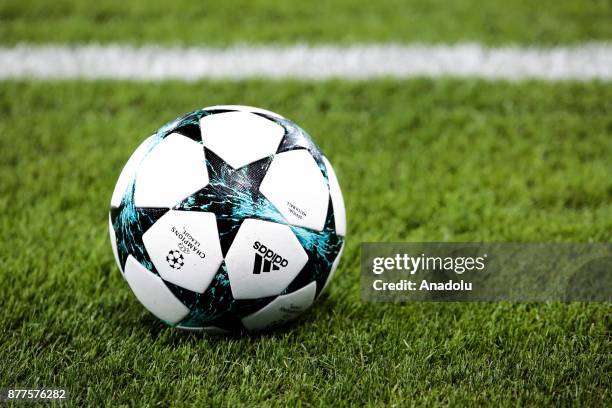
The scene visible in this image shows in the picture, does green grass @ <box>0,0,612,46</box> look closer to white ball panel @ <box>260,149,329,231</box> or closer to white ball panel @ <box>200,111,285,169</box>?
white ball panel @ <box>200,111,285,169</box>

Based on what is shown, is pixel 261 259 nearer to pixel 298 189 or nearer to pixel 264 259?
pixel 264 259

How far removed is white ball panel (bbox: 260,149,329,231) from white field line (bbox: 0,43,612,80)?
8.85 ft

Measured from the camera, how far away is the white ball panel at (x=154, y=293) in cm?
245

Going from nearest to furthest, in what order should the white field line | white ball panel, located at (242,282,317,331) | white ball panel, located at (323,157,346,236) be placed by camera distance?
white ball panel, located at (242,282,317,331), white ball panel, located at (323,157,346,236), the white field line

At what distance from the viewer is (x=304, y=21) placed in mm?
5914

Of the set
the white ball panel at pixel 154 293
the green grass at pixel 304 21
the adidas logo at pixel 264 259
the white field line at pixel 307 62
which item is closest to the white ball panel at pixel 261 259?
the adidas logo at pixel 264 259

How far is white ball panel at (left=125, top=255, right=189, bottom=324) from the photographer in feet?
8.04

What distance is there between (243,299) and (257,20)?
3982 mm

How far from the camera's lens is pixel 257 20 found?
19.5 ft

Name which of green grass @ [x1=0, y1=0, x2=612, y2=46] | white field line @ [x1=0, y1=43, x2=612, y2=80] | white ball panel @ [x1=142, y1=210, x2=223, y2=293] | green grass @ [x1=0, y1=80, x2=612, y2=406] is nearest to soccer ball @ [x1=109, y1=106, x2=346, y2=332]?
white ball panel @ [x1=142, y1=210, x2=223, y2=293]

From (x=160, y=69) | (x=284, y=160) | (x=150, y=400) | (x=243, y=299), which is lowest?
(x=150, y=400)

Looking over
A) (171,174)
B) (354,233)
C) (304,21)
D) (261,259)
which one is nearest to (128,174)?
(171,174)

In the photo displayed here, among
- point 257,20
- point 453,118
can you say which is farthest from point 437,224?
point 257,20

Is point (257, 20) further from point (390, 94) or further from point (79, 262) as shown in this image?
point (79, 262)
